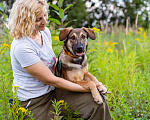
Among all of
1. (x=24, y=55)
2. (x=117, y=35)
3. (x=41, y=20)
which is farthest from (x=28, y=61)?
(x=117, y=35)

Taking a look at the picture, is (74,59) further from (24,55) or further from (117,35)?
(117,35)

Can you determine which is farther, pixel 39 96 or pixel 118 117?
pixel 118 117

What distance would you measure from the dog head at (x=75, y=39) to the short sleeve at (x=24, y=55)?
60cm

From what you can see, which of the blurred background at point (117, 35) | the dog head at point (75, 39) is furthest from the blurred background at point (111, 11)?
the dog head at point (75, 39)

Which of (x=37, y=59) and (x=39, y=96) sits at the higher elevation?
(x=37, y=59)

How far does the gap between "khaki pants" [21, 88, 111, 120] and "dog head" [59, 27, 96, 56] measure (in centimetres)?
58

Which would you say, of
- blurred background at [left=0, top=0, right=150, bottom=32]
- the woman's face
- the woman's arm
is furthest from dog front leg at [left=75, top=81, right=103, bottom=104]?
blurred background at [left=0, top=0, right=150, bottom=32]

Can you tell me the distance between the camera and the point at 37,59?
2199 mm

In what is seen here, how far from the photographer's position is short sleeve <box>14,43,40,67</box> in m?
2.16

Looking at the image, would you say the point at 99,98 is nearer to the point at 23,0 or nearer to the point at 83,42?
the point at 83,42

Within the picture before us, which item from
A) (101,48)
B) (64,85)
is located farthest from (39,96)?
(101,48)

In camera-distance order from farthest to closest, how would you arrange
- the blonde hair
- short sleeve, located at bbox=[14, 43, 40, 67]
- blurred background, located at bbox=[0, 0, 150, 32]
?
blurred background, located at bbox=[0, 0, 150, 32], the blonde hair, short sleeve, located at bbox=[14, 43, 40, 67]

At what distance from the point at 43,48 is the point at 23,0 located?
0.62 metres

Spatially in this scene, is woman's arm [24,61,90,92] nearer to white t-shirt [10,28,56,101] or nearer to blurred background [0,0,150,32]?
white t-shirt [10,28,56,101]
